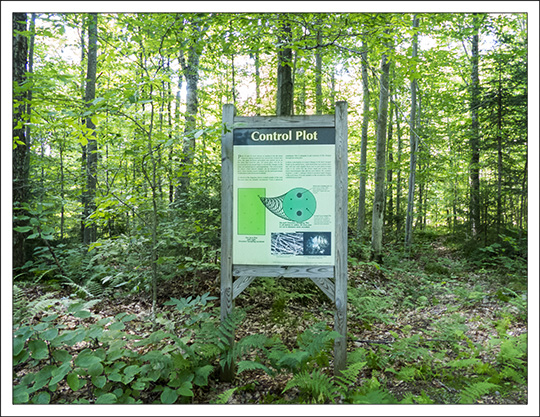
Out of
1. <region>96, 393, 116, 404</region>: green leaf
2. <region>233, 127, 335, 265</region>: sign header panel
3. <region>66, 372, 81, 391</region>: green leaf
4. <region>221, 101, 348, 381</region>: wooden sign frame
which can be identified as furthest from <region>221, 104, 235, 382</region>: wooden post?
<region>66, 372, 81, 391</region>: green leaf

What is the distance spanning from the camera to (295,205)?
3.22 m

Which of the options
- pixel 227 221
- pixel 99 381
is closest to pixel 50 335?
pixel 99 381

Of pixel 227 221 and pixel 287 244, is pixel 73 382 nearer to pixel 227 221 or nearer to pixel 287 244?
pixel 227 221

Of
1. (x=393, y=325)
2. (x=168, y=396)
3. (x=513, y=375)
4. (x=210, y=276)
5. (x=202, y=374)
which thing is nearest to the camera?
(x=168, y=396)

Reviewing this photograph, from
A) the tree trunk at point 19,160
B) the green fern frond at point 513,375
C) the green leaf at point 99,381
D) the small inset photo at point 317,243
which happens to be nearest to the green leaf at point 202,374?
the green leaf at point 99,381

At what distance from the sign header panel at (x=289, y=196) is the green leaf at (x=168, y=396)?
1.31 meters

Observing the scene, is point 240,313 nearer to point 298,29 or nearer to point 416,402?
point 416,402

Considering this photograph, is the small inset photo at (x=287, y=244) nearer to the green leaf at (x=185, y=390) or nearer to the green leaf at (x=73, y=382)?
the green leaf at (x=185, y=390)

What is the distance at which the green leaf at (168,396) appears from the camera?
269 centimetres

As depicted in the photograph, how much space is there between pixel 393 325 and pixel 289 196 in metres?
2.98

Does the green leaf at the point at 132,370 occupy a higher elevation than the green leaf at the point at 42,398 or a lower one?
higher

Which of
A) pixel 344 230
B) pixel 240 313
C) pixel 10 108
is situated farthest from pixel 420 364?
pixel 10 108

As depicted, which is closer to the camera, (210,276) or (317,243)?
(317,243)

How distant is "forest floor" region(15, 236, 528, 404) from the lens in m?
3.11
